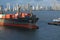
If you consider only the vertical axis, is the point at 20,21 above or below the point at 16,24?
above

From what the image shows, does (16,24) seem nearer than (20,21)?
No

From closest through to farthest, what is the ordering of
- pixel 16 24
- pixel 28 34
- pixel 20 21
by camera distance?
pixel 28 34, pixel 20 21, pixel 16 24

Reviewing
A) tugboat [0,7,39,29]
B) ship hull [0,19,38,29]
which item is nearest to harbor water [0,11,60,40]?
ship hull [0,19,38,29]

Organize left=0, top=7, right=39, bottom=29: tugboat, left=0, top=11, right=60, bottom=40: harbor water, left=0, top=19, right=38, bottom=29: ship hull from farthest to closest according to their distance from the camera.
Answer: left=0, top=7, right=39, bottom=29: tugboat → left=0, top=19, right=38, bottom=29: ship hull → left=0, top=11, right=60, bottom=40: harbor water

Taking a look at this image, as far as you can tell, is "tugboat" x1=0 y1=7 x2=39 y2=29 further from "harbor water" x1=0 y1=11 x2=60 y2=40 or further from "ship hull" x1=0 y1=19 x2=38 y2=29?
"harbor water" x1=0 y1=11 x2=60 y2=40

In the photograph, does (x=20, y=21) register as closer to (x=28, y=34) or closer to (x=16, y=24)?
(x=16, y=24)

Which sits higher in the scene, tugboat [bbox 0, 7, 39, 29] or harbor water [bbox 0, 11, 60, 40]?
tugboat [bbox 0, 7, 39, 29]

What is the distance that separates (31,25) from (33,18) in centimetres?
294

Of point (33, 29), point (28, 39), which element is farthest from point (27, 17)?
point (28, 39)

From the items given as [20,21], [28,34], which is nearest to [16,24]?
[20,21]

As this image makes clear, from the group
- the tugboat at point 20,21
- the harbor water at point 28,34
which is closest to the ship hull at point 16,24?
the tugboat at point 20,21

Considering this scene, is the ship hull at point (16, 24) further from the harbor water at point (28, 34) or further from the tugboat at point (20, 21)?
the harbor water at point (28, 34)

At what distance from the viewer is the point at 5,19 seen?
47.8 meters

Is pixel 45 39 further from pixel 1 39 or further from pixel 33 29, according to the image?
pixel 33 29
